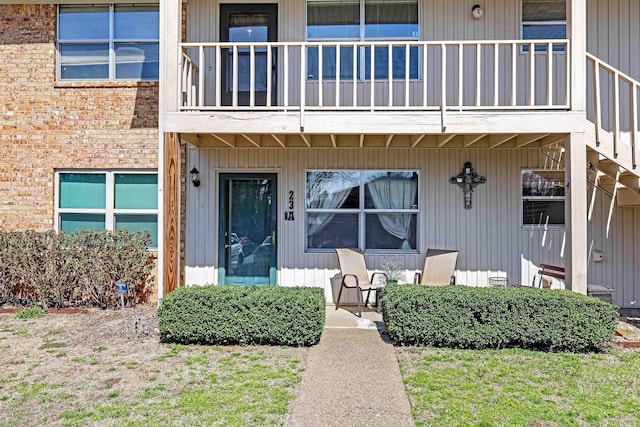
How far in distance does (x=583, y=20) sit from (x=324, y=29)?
13.5 feet

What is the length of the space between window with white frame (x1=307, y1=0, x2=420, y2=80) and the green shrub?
233 inches

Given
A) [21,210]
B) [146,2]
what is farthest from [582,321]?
[21,210]

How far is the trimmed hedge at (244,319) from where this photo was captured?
559cm

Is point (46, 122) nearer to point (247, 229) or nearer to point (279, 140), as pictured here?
point (247, 229)

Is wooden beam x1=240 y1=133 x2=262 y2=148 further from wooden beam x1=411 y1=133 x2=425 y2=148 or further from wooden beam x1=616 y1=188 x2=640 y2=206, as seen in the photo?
wooden beam x1=616 y1=188 x2=640 y2=206

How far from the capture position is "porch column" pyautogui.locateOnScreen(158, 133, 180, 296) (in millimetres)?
6430

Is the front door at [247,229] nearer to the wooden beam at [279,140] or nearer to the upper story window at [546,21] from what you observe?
the wooden beam at [279,140]

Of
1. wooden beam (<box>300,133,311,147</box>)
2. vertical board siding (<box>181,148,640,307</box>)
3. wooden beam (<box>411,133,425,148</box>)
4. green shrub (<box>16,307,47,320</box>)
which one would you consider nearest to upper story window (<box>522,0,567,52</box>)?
vertical board siding (<box>181,148,640,307</box>)

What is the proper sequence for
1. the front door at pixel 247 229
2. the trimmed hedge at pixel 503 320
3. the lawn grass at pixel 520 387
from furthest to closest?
1. the front door at pixel 247 229
2. the trimmed hedge at pixel 503 320
3. the lawn grass at pixel 520 387

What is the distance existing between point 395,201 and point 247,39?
3955 mm

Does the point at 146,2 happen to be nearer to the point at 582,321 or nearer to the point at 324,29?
the point at 324,29

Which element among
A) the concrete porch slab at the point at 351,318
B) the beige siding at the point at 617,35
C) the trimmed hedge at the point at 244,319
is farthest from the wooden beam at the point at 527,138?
the trimmed hedge at the point at 244,319

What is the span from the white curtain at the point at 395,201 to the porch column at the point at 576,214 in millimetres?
2684

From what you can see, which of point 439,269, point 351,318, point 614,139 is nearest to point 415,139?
point 439,269
